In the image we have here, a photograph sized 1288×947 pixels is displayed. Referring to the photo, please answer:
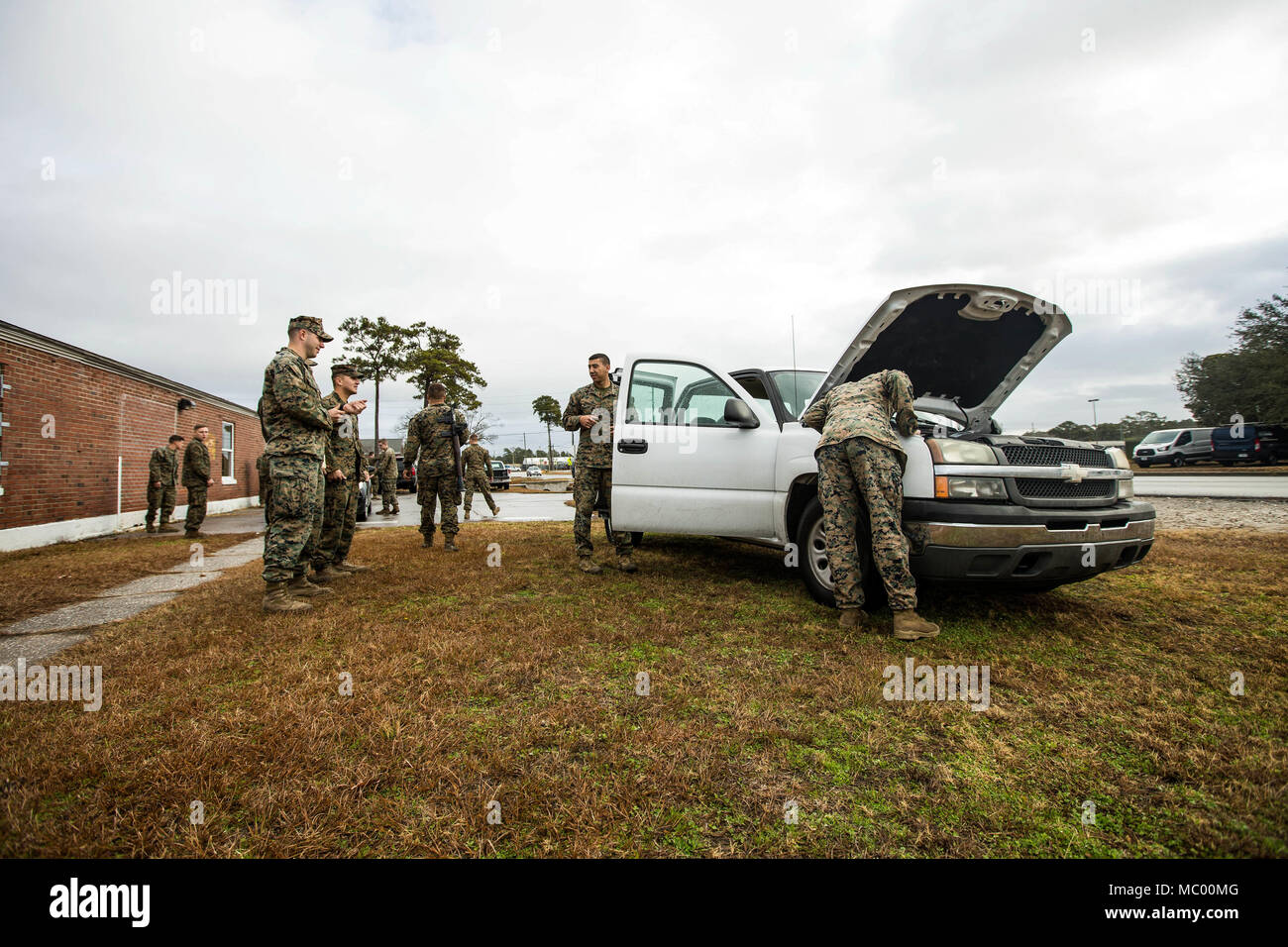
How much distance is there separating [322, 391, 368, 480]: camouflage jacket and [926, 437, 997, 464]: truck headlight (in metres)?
5.01

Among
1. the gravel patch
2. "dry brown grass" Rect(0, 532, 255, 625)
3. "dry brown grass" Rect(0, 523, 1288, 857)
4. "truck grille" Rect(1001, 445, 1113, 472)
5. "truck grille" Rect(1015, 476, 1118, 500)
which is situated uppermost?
"truck grille" Rect(1001, 445, 1113, 472)

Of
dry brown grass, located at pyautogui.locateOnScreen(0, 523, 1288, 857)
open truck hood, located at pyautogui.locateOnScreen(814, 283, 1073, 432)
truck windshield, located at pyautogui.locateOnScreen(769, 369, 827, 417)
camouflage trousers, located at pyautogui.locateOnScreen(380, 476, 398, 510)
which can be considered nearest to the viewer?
dry brown grass, located at pyautogui.locateOnScreen(0, 523, 1288, 857)

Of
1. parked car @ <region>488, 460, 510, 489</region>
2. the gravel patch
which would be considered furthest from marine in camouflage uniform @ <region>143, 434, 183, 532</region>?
parked car @ <region>488, 460, 510, 489</region>

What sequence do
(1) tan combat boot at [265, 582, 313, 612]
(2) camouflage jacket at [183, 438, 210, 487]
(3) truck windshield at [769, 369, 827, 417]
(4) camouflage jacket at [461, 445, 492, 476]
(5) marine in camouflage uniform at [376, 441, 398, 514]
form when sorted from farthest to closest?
1. (4) camouflage jacket at [461, 445, 492, 476]
2. (5) marine in camouflage uniform at [376, 441, 398, 514]
3. (2) camouflage jacket at [183, 438, 210, 487]
4. (3) truck windshield at [769, 369, 827, 417]
5. (1) tan combat boot at [265, 582, 313, 612]

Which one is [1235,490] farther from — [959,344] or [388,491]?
[388,491]

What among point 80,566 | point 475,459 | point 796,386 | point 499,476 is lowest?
point 80,566

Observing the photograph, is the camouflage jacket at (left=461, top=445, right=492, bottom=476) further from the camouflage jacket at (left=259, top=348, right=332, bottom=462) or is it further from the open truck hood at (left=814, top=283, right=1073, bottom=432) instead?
the open truck hood at (left=814, top=283, right=1073, bottom=432)

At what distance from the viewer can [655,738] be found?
219cm

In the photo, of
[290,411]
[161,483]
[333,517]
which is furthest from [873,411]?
[161,483]

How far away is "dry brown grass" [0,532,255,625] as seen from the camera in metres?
4.85

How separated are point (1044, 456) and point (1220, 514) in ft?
28.5

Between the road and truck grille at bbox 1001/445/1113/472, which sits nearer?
truck grille at bbox 1001/445/1113/472

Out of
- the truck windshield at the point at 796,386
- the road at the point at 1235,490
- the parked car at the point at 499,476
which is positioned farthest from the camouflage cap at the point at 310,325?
the parked car at the point at 499,476
